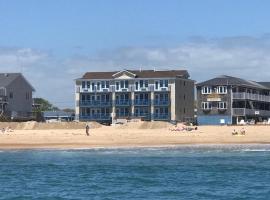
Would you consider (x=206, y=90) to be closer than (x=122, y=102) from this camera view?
Yes

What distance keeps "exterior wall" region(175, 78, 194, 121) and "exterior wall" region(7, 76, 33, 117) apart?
76.8ft

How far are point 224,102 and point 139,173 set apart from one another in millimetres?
68304

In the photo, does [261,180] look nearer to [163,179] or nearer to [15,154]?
[163,179]

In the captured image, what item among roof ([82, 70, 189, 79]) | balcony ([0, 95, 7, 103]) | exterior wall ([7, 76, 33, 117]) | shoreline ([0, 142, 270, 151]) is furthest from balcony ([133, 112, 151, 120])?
shoreline ([0, 142, 270, 151])

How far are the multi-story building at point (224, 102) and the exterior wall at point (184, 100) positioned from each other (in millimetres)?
3185

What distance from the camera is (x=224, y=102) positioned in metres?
113

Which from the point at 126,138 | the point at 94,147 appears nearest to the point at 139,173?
the point at 94,147

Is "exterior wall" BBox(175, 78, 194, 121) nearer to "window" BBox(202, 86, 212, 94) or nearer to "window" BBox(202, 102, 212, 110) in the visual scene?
"window" BBox(202, 86, 212, 94)

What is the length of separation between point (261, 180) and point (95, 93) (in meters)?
78.6

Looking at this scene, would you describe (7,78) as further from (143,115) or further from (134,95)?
(143,115)

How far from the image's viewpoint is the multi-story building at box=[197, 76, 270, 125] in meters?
112

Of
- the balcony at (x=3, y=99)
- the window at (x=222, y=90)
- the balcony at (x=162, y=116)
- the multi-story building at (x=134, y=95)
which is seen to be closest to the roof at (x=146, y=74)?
the multi-story building at (x=134, y=95)

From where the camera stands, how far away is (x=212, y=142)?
7069 centimetres

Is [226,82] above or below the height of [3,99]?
above
